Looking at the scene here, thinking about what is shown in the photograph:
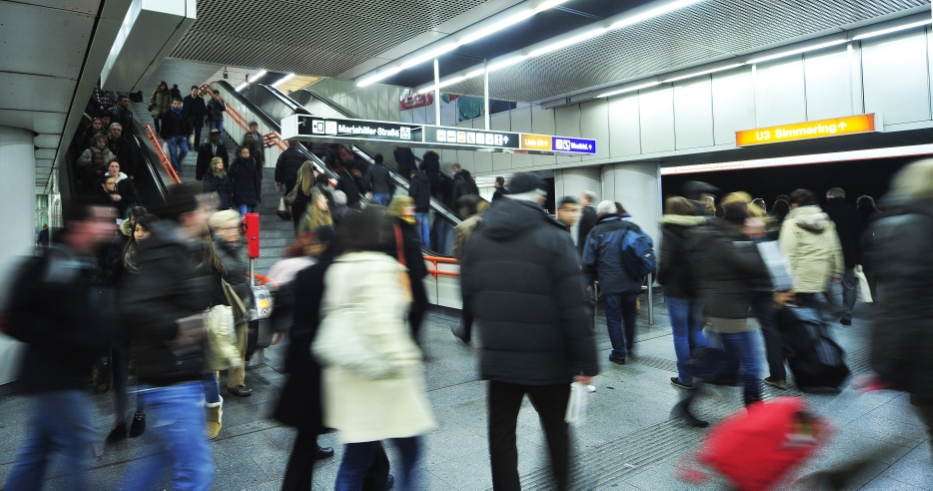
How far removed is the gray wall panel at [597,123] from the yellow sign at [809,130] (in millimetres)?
3025

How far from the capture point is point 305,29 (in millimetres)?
7574

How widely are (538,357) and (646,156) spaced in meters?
9.21

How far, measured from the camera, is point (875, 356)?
238 cm

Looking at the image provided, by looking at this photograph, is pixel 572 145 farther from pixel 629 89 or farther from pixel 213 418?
pixel 213 418

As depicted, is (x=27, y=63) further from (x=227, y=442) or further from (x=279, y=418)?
(x=279, y=418)

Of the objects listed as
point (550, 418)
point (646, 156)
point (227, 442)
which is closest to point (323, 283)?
point (550, 418)

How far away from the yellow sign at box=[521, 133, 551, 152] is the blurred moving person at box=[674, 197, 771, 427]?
6197mm

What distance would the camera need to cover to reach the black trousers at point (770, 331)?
383 centimetres

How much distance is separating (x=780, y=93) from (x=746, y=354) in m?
6.90

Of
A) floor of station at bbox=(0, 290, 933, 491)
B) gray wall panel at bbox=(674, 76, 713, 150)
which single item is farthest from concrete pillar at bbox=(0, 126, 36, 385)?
gray wall panel at bbox=(674, 76, 713, 150)

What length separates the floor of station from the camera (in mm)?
3283

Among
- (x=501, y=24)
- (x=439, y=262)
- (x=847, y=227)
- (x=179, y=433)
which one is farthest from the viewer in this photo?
(x=439, y=262)

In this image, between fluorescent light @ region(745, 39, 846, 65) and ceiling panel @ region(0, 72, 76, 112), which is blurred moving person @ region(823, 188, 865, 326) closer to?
fluorescent light @ region(745, 39, 846, 65)

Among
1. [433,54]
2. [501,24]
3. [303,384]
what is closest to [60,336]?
[303,384]
